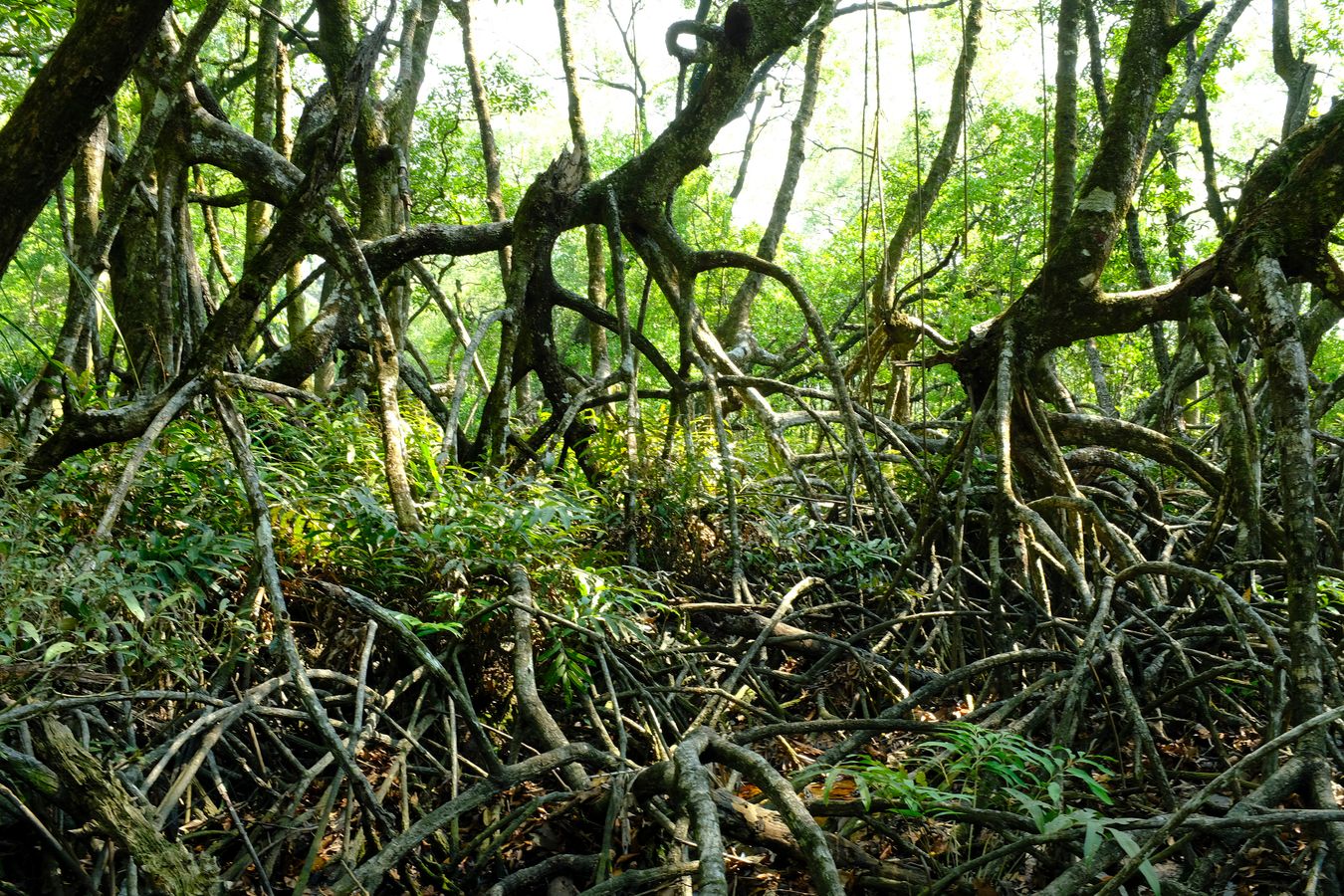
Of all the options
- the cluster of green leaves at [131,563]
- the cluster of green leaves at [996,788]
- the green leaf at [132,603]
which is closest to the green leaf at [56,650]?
the cluster of green leaves at [131,563]

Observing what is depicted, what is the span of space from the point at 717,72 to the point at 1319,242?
7.69 ft

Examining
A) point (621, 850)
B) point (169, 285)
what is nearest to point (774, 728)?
point (621, 850)

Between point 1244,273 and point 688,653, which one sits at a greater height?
point 1244,273

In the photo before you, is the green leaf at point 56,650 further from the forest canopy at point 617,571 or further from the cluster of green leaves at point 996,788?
the cluster of green leaves at point 996,788

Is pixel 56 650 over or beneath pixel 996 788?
over

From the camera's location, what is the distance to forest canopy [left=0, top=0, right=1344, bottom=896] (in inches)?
70.4

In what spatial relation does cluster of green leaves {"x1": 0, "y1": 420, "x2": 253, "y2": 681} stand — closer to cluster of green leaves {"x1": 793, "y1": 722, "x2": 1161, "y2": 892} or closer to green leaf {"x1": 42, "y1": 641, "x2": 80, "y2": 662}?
green leaf {"x1": 42, "y1": 641, "x2": 80, "y2": 662}

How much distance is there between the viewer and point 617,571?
286cm

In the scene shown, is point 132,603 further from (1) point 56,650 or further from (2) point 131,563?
(2) point 131,563

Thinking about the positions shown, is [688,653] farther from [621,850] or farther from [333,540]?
[333,540]

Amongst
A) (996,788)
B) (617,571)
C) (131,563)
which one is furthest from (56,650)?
(996,788)

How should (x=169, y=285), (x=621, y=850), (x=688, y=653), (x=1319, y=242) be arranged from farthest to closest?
1. (x=169, y=285)
2. (x=688, y=653)
3. (x=1319, y=242)
4. (x=621, y=850)

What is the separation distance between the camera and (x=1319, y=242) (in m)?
2.72

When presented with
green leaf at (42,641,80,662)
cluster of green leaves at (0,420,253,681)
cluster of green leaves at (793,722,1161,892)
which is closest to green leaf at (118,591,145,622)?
cluster of green leaves at (0,420,253,681)
